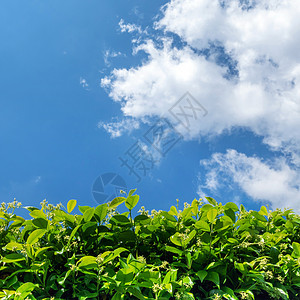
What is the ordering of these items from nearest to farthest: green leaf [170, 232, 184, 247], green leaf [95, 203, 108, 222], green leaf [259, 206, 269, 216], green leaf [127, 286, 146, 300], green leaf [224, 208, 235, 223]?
green leaf [127, 286, 146, 300] → green leaf [170, 232, 184, 247] → green leaf [95, 203, 108, 222] → green leaf [224, 208, 235, 223] → green leaf [259, 206, 269, 216]

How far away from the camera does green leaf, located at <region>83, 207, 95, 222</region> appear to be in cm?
244

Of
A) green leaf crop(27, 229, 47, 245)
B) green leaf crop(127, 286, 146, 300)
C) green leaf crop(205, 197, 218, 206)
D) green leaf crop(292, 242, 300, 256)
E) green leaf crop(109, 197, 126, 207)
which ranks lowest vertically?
green leaf crop(127, 286, 146, 300)

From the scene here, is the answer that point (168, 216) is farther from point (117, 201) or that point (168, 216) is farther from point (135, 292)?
point (135, 292)

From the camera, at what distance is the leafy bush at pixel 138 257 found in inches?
84.9

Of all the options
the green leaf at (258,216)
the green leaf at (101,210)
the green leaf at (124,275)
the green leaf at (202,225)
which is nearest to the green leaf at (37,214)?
the green leaf at (101,210)

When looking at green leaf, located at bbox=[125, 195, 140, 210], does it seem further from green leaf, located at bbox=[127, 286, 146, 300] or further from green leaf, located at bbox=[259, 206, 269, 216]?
green leaf, located at bbox=[259, 206, 269, 216]

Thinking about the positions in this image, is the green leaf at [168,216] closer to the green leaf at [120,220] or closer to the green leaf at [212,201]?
the green leaf at [120,220]

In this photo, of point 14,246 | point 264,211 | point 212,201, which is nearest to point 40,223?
point 14,246

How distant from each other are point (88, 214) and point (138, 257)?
57 centimetres

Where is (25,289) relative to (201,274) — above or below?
below

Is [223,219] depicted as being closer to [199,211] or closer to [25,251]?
[199,211]

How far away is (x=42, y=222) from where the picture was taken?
2420 mm

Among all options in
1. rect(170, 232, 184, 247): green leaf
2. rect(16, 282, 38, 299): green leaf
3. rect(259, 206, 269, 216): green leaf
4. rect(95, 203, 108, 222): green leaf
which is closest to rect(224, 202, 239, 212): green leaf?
rect(259, 206, 269, 216): green leaf

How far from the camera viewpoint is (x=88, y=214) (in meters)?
2.45
